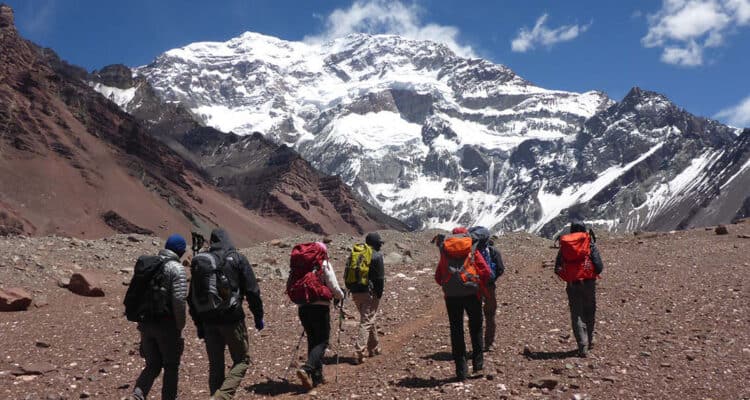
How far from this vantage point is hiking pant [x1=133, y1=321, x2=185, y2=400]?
9.12 m

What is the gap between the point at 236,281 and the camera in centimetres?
942

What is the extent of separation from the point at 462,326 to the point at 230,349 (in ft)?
12.0

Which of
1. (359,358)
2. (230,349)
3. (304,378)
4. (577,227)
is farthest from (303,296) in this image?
(577,227)

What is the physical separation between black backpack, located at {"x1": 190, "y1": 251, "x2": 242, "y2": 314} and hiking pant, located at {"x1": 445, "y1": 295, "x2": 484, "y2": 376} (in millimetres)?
3453

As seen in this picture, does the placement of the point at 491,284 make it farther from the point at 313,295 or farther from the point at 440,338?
the point at 313,295

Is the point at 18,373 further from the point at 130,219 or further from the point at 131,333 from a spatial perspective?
the point at 130,219

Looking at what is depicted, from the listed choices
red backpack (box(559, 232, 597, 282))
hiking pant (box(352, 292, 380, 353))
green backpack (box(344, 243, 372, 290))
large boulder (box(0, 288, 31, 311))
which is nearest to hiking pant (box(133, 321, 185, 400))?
green backpack (box(344, 243, 372, 290))

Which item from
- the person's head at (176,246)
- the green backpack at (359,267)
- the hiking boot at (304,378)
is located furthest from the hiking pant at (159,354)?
the green backpack at (359,267)

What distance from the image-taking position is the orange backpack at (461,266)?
1025 cm

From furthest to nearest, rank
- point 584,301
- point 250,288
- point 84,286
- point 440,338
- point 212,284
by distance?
point 84,286, point 440,338, point 584,301, point 250,288, point 212,284

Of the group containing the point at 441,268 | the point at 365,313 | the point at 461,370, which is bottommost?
the point at 461,370

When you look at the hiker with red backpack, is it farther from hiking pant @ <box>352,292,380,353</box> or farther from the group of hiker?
hiking pant @ <box>352,292,380,353</box>

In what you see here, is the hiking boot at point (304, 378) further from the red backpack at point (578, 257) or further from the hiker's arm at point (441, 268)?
the red backpack at point (578, 257)

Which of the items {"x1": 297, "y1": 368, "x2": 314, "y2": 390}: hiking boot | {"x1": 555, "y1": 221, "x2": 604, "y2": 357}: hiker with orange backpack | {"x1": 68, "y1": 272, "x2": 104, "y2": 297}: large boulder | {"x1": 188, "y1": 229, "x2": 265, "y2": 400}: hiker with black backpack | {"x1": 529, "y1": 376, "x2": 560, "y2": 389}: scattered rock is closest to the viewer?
{"x1": 188, "y1": 229, "x2": 265, "y2": 400}: hiker with black backpack
